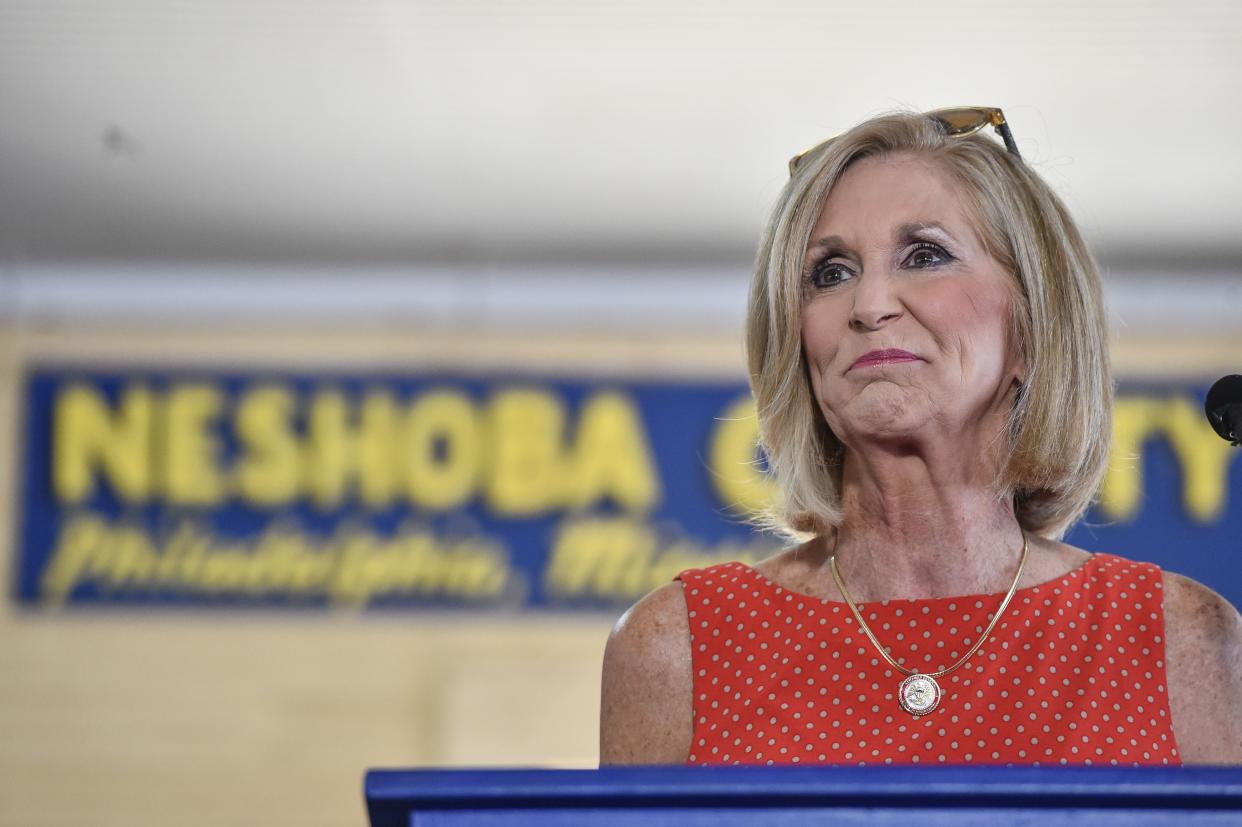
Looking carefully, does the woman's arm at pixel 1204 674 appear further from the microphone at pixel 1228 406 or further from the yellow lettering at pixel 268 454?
Answer: the yellow lettering at pixel 268 454

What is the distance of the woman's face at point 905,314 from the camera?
56.1 inches

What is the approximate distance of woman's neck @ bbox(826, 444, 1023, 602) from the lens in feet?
5.00

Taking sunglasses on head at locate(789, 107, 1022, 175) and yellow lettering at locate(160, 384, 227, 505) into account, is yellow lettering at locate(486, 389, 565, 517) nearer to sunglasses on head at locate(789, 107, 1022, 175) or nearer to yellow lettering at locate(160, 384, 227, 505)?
yellow lettering at locate(160, 384, 227, 505)

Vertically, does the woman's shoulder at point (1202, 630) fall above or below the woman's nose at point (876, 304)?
below

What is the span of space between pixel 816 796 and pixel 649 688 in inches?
30.9

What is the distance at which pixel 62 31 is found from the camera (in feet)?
14.0

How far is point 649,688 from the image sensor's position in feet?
4.99

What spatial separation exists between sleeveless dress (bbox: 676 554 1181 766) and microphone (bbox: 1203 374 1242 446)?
37 centimetres

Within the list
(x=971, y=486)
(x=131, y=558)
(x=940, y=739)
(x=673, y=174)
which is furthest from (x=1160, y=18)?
(x=131, y=558)

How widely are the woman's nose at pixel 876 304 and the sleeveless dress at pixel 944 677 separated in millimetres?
291

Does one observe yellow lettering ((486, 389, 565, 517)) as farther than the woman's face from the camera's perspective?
Yes

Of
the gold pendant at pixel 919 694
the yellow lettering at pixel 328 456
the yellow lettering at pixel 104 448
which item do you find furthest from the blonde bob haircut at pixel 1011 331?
the yellow lettering at pixel 104 448

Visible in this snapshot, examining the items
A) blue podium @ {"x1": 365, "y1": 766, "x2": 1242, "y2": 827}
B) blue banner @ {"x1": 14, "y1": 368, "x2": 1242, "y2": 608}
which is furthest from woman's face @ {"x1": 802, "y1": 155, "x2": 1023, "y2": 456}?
blue banner @ {"x1": 14, "y1": 368, "x2": 1242, "y2": 608}

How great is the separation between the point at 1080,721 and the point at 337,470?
15.9ft
